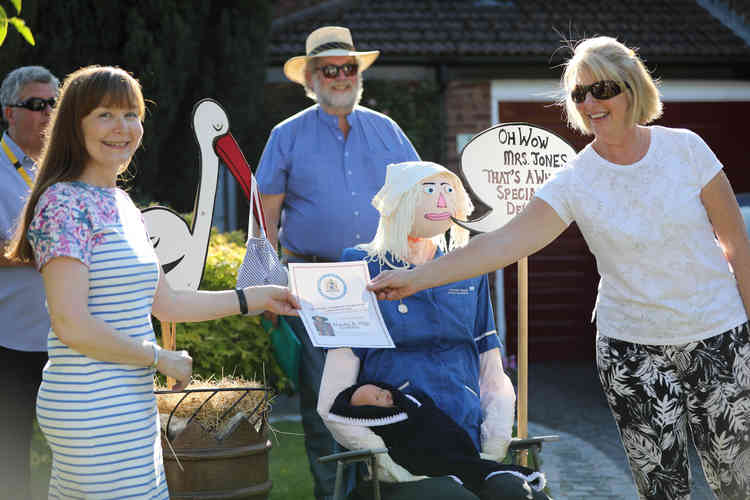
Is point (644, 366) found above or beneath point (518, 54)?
beneath

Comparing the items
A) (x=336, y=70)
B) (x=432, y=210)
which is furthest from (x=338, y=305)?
(x=336, y=70)

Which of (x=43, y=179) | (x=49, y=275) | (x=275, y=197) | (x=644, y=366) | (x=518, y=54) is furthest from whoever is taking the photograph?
(x=518, y=54)

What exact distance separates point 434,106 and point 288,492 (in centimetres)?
576

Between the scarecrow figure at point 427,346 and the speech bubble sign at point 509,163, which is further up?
the speech bubble sign at point 509,163

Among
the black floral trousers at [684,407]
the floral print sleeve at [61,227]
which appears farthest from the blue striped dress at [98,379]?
the black floral trousers at [684,407]

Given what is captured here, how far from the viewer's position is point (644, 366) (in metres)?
2.95

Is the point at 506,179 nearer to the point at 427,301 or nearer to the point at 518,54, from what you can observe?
the point at 427,301

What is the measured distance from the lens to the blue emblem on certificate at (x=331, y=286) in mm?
3170

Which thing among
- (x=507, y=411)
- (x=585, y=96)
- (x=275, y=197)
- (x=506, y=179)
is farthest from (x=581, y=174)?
(x=275, y=197)

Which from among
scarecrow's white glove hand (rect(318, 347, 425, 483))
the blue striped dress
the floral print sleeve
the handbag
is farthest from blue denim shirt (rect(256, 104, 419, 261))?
the floral print sleeve

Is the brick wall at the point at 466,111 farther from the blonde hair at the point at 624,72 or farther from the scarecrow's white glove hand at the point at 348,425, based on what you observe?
the blonde hair at the point at 624,72

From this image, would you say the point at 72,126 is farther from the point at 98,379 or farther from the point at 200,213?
the point at 200,213

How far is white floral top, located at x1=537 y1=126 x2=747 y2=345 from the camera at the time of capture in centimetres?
292

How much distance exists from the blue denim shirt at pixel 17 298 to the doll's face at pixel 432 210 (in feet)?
4.64
